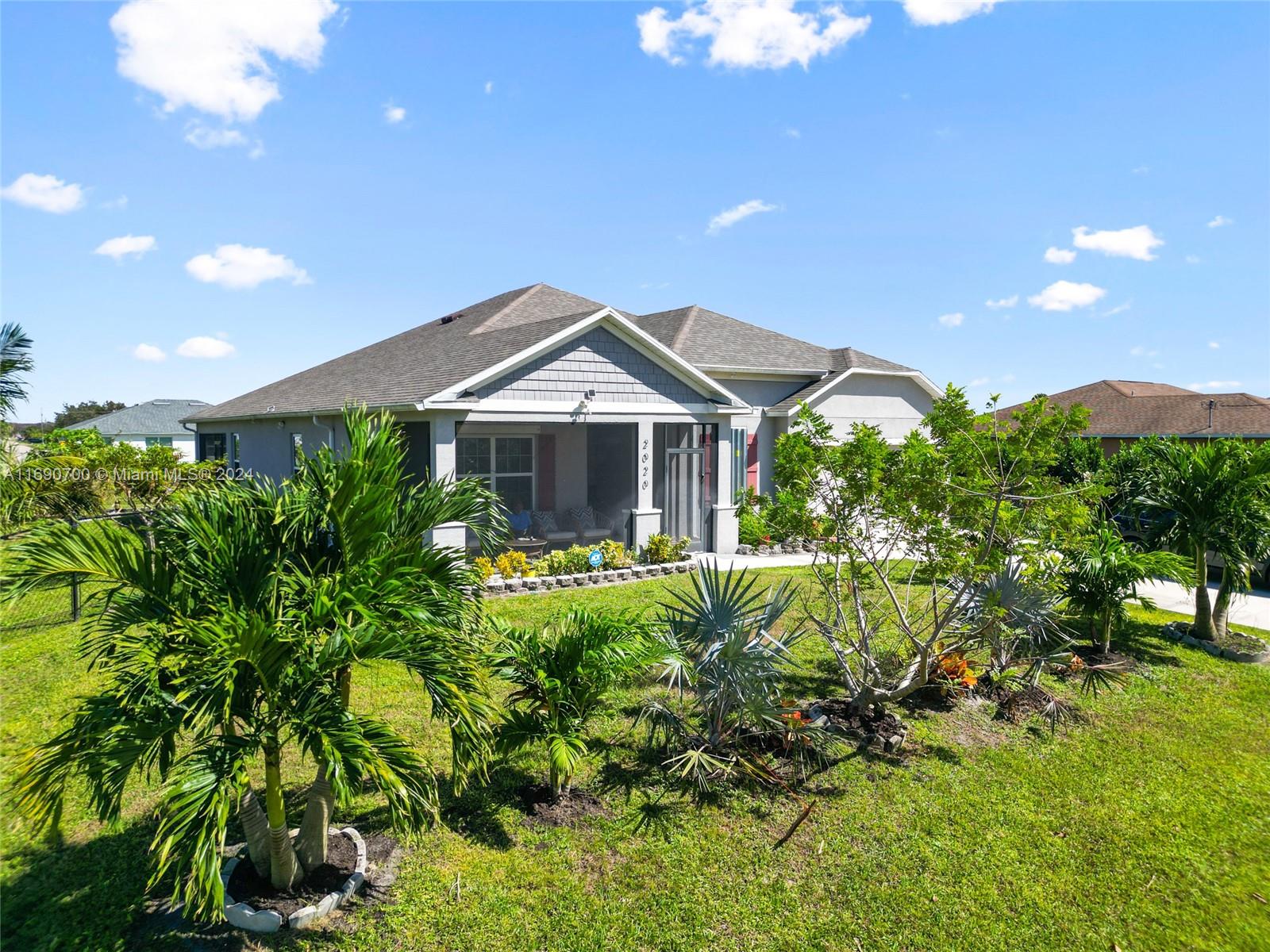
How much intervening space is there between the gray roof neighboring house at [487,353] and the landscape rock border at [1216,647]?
12.1 meters

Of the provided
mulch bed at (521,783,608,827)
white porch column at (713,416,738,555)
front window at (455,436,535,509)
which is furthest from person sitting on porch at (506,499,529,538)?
mulch bed at (521,783,608,827)

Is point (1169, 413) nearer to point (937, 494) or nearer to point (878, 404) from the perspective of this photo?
point (878, 404)

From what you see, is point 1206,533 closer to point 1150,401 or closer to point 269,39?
point 269,39

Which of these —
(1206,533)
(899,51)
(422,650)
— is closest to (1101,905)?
(422,650)

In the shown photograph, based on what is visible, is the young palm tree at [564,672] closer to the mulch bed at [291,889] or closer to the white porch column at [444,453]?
the mulch bed at [291,889]

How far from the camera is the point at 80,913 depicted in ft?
15.4

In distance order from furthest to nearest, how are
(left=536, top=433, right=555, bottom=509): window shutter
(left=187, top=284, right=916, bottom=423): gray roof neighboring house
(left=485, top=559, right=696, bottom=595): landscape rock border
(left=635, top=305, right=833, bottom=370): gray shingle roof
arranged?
(left=635, top=305, right=833, bottom=370): gray shingle roof < (left=536, top=433, right=555, bottom=509): window shutter < (left=187, top=284, right=916, bottom=423): gray roof neighboring house < (left=485, top=559, right=696, bottom=595): landscape rock border

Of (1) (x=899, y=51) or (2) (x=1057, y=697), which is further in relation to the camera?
(1) (x=899, y=51)

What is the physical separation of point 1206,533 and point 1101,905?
7.96 m

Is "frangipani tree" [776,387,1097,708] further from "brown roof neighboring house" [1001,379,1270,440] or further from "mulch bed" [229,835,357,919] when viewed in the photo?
"brown roof neighboring house" [1001,379,1270,440]

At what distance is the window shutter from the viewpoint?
19.1 meters

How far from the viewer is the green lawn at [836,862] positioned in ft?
15.6

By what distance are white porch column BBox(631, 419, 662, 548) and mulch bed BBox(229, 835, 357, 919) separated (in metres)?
11.5

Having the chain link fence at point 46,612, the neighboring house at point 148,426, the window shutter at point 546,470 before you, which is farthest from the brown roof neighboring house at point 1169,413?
the neighboring house at point 148,426
